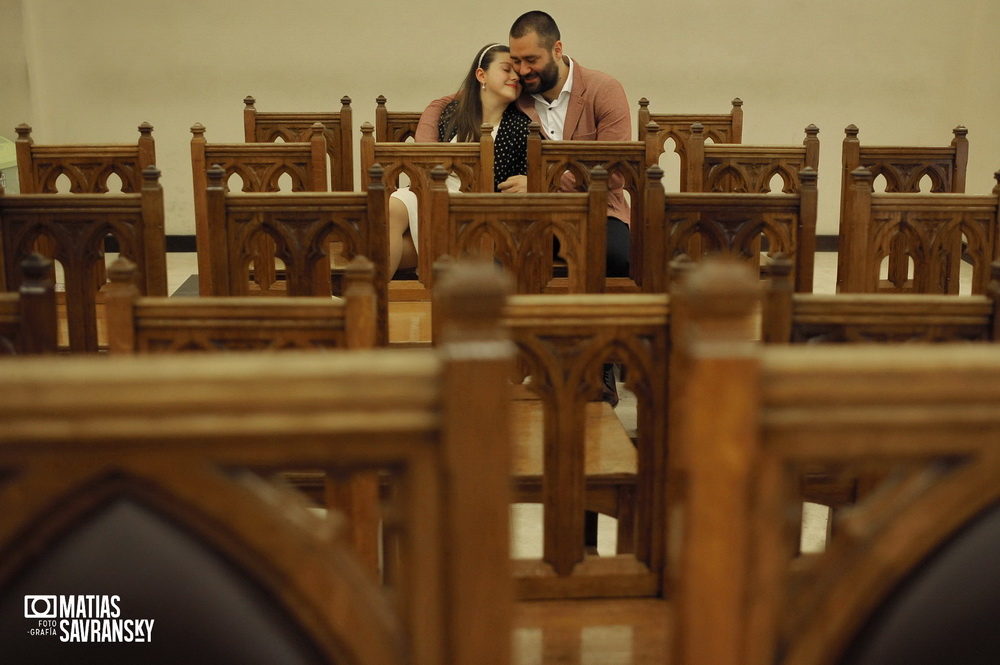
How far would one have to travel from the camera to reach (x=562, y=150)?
12.2ft

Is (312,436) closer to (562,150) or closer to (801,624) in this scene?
(801,624)

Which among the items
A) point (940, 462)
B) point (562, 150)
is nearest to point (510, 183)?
point (562, 150)

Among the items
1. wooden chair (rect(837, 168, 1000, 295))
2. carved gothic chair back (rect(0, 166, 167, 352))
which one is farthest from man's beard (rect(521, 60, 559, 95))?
carved gothic chair back (rect(0, 166, 167, 352))

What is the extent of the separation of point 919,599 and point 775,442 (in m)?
0.21

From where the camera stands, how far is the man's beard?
4398mm

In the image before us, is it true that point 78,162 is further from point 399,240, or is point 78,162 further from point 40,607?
point 40,607

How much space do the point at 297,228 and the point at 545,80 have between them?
2.06 metres

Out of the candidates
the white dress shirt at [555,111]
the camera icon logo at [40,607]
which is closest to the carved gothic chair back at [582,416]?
the camera icon logo at [40,607]

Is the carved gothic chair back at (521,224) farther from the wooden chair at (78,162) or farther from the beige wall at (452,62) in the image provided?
the beige wall at (452,62)

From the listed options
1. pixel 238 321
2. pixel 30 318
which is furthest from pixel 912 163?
pixel 30 318

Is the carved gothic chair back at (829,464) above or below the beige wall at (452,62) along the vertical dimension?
below

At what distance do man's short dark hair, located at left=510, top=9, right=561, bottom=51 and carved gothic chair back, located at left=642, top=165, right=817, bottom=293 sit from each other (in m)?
1.68

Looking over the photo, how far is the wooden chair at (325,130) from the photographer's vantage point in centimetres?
493

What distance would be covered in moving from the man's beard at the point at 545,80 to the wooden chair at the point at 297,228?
75.0 inches
